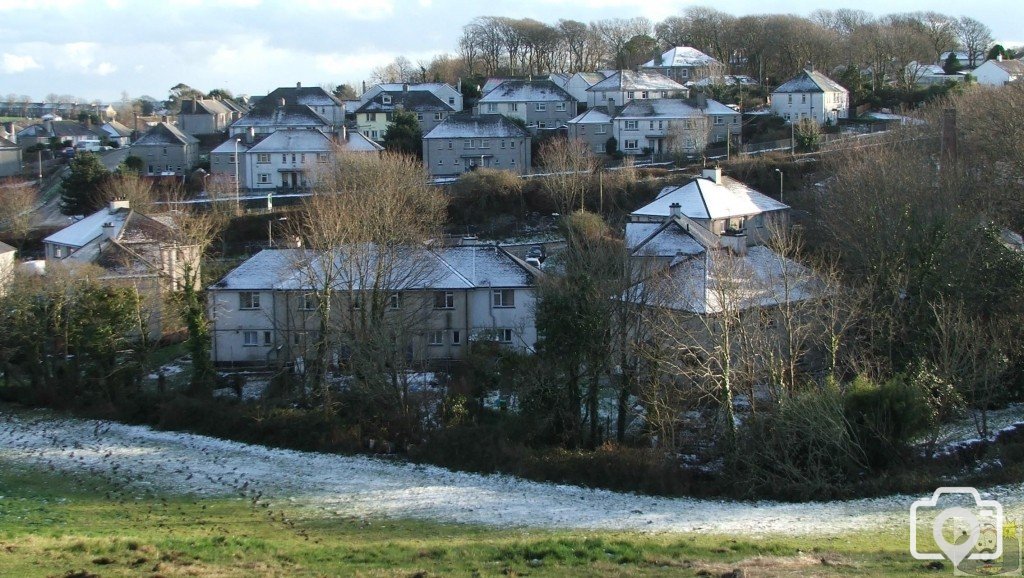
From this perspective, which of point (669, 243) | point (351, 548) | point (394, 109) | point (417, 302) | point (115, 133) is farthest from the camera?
point (115, 133)

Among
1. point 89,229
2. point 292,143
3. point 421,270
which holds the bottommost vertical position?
point 421,270

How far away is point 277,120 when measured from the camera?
71500 millimetres

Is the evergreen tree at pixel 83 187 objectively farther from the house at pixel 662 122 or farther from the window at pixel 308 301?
the house at pixel 662 122

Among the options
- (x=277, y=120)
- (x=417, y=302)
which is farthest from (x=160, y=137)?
(x=417, y=302)

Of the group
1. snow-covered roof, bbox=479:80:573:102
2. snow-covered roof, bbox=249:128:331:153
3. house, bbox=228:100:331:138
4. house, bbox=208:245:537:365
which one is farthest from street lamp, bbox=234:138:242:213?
house, bbox=208:245:537:365

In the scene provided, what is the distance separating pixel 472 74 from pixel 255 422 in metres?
78.1

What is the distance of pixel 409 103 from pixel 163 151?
18.1m

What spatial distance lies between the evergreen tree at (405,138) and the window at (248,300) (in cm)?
3010

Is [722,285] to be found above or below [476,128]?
below

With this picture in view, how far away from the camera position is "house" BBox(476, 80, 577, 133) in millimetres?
75562

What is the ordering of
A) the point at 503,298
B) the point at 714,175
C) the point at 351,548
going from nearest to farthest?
1. the point at 351,548
2. the point at 503,298
3. the point at 714,175

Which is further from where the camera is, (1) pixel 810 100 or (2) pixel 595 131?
(1) pixel 810 100

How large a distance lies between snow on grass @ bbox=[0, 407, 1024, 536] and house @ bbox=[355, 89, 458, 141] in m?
49.5

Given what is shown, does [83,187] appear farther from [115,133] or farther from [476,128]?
[115,133]
